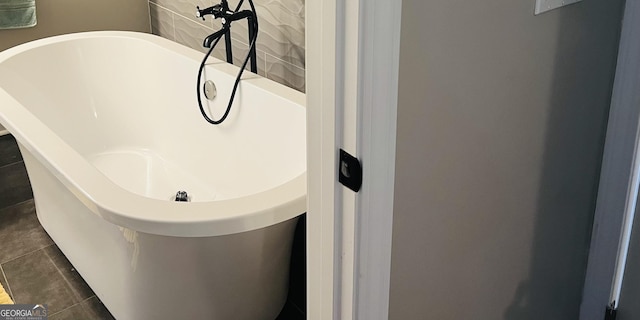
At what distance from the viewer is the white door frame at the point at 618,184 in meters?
1.44

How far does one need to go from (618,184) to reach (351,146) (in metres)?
0.86

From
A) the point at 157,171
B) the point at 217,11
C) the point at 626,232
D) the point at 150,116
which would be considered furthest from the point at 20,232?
the point at 626,232

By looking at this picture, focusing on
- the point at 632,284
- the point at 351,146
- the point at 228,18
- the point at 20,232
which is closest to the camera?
the point at 351,146

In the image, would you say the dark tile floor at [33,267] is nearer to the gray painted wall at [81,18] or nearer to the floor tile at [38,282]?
the floor tile at [38,282]

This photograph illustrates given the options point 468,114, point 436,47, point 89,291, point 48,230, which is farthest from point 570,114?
point 48,230

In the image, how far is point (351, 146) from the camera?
3.18 ft

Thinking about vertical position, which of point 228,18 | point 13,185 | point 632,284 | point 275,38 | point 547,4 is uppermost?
point 547,4

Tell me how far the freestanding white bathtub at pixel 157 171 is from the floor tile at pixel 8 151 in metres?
0.48

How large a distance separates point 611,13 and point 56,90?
90.8 inches

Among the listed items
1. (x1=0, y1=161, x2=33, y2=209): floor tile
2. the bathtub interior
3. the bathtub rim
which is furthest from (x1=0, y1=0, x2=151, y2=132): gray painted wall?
A: the bathtub rim

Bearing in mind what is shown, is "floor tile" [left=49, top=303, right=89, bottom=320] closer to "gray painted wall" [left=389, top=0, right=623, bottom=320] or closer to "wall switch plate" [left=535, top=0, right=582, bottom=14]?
"gray painted wall" [left=389, top=0, right=623, bottom=320]

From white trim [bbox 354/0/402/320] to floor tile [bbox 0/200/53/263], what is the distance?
1841 mm

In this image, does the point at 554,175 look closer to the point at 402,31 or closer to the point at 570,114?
the point at 570,114

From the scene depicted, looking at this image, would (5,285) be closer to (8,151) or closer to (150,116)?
(150,116)
